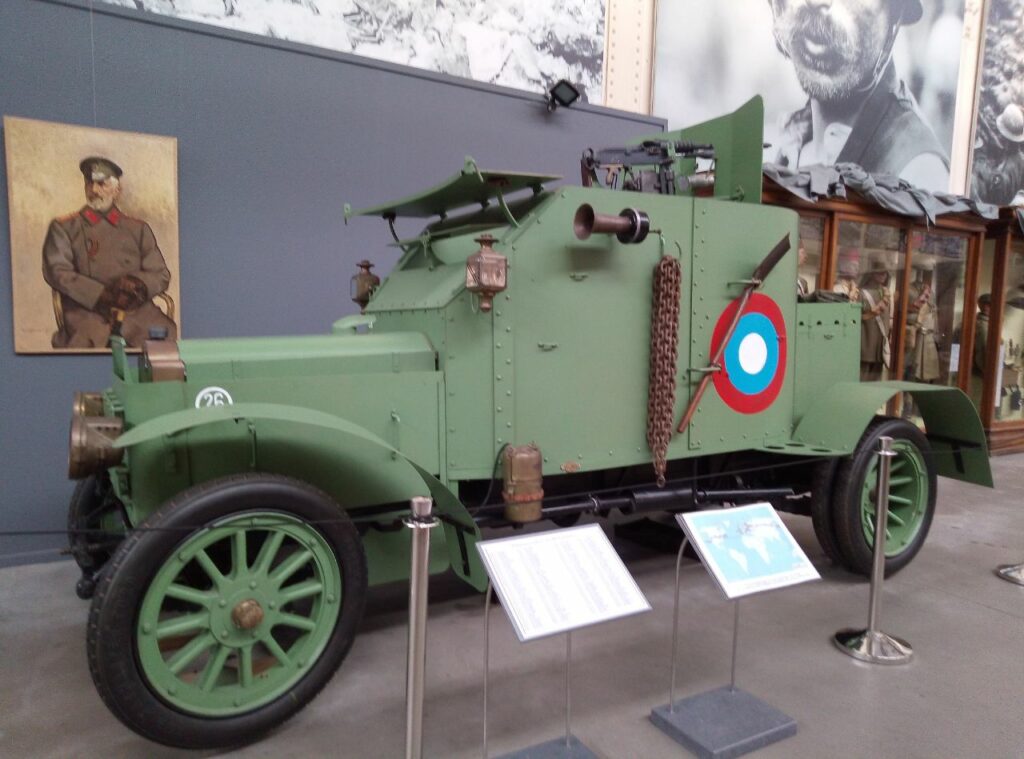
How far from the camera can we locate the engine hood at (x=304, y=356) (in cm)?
287

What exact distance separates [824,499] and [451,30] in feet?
15.6

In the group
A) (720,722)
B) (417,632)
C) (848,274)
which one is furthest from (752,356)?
(848,274)

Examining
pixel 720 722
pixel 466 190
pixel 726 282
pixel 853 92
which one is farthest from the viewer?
pixel 853 92

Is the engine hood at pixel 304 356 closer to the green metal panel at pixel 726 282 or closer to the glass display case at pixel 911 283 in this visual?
the green metal panel at pixel 726 282

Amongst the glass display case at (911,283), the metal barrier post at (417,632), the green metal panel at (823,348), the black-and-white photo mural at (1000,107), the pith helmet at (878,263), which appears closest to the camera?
the metal barrier post at (417,632)

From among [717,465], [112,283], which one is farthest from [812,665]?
[112,283]

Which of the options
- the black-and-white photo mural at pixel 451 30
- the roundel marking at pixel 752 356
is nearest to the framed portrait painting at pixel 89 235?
the black-and-white photo mural at pixel 451 30

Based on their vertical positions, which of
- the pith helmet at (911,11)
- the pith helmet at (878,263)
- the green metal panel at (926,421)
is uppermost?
the pith helmet at (911,11)

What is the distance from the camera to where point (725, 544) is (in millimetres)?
2641

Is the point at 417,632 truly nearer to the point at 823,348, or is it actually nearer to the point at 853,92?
the point at 823,348

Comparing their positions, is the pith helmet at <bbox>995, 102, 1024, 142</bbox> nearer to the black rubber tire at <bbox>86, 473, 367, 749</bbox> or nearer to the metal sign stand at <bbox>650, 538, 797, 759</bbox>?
the metal sign stand at <bbox>650, 538, 797, 759</bbox>

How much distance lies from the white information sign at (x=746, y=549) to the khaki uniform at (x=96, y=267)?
3610 millimetres

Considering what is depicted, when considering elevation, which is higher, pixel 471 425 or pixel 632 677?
pixel 471 425

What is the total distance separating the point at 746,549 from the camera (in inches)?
105
